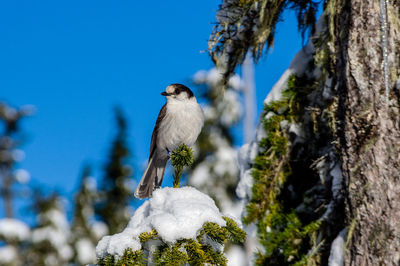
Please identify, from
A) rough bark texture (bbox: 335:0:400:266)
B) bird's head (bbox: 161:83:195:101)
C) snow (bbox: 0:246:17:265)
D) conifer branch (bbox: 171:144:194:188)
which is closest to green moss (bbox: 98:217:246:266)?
conifer branch (bbox: 171:144:194:188)

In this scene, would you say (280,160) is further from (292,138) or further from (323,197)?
(323,197)

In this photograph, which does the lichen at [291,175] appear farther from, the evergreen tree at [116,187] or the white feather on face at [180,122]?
the evergreen tree at [116,187]

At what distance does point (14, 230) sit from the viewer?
Answer: 16906mm

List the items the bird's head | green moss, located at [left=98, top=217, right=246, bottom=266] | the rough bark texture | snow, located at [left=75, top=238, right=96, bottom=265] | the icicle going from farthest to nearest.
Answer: snow, located at [left=75, top=238, right=96, bottom=265], the bird's head, the icicle, the rough bark texture, green moss, located at [left=98, top=217, right=246, bottom=266]

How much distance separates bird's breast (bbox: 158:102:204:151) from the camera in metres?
4.23

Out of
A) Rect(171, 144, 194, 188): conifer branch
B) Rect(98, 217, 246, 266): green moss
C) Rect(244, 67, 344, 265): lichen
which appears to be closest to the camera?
Rect(98, 217, 246, 266): green moss

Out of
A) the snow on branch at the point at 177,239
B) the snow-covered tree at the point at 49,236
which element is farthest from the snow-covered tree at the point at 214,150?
the snow on branch at the point at 177,239

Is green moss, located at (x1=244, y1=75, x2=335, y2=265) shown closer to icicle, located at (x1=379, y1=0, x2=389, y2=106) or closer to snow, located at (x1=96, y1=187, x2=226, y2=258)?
icicle, located at (x1=379, y1=0, x2=389, y2=106)

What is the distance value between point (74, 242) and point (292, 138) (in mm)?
13651

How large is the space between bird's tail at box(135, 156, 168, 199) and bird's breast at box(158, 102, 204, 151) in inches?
7.4

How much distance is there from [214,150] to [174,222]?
10390mm

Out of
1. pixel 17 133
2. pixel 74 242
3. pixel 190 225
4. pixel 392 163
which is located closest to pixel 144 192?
pixel 190 225

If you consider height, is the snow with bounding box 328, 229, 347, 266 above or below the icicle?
below

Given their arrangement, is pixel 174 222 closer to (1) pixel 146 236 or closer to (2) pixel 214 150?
(1) pixel 146 236
